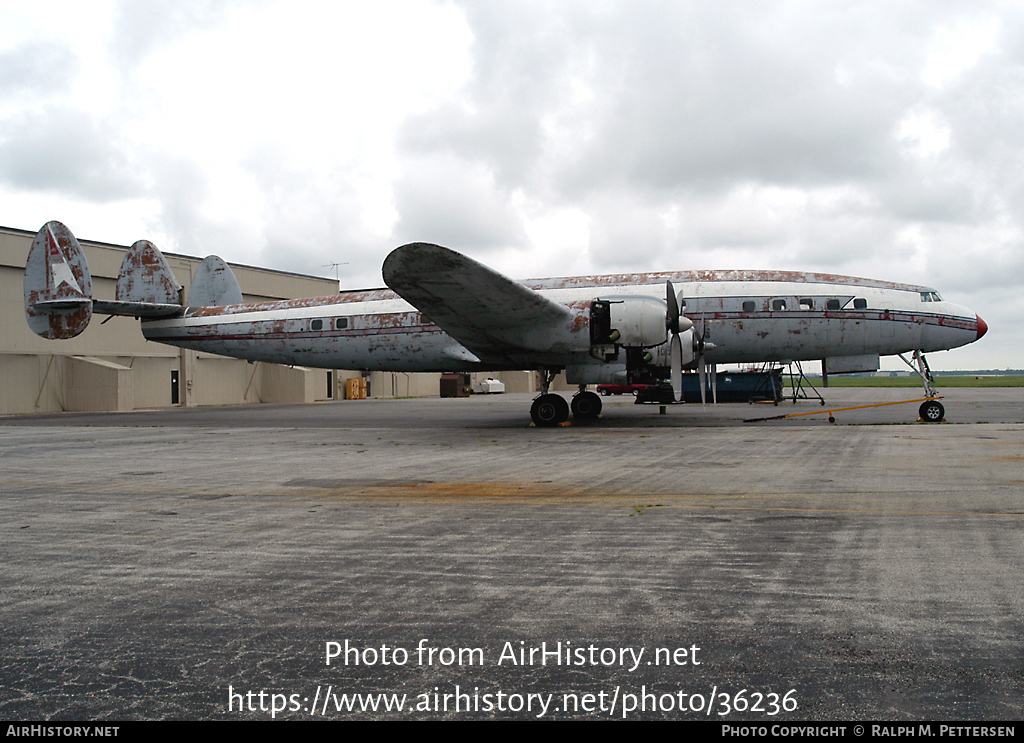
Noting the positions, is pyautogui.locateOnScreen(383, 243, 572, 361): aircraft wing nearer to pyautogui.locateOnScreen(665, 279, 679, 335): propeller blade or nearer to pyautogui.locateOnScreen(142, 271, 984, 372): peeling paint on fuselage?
pyautogui.locateOnScreen(142, 271, 984, 372): peeling paint on fuselage

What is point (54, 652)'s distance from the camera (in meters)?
3.50

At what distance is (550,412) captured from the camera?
1947cm

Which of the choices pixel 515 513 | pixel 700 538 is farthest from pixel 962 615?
pixel 515 513

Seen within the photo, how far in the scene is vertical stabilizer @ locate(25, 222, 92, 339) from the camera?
23.5m

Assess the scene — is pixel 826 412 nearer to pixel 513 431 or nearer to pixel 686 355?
pixel 686 355

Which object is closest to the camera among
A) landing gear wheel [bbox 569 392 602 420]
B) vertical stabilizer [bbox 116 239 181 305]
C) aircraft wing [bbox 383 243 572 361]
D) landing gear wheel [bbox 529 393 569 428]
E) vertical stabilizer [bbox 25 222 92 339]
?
aircraft wing [bbox 383 243 572 361]

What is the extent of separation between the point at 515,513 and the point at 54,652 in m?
4.31

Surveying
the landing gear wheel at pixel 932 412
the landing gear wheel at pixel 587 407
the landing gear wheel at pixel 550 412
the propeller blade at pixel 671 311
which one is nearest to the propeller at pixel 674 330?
the propeller blade at pixel 671 311

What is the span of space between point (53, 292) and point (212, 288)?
509 centimetres

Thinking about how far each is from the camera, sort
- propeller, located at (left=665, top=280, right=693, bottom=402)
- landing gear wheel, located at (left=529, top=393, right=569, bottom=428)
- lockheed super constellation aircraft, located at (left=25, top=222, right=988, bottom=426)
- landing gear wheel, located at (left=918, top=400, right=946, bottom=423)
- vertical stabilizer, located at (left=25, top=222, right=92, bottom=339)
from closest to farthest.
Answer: lockheed super constellation aircraft, located at (left=25, top=222, right=988, bottom=426) < propeller, located at (left=665, top=280, right=693, bottom=402) < landing gear wheel, located at (left=918, top=400, right=946, bottom=423) < landing gear wheel, located at (left=529, top=393, right=569, bottom=428) < vertical stabilizer, located at (left=25, top=222, right=92, bottom=339)

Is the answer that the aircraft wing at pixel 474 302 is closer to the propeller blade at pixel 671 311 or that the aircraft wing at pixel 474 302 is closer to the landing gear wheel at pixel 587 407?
the propeller blade at pixel 671 311

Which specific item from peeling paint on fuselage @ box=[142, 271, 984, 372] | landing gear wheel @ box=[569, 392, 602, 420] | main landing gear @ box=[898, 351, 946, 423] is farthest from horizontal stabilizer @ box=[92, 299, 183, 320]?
main landing gear @ box=[898, 351, 946, 423]

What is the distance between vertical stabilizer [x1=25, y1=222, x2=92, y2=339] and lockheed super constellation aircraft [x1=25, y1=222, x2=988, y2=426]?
39 mm

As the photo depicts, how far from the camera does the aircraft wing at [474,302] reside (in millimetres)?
14711
